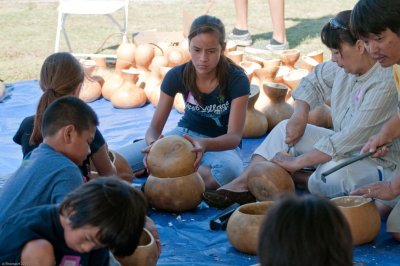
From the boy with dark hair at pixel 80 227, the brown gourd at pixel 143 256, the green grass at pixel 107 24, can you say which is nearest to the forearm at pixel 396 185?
the brown gourd at pixel 143 256

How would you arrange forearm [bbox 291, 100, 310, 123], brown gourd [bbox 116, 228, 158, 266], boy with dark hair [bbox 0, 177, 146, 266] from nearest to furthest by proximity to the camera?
boy with dark hair [bbox 0, 177, 146, 266] → brown gourd [bbox 116, 228, 158, 266] → forearm [bbox 291, 100, 310, 123]

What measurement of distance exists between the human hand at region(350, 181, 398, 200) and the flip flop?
61cm

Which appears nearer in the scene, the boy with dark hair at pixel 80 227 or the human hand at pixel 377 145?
Result: the boy with dark hair at pixel 80 227

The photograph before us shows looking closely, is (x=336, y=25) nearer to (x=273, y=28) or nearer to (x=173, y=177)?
(x=173, y=177)

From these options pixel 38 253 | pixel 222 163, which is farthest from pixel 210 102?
pixel 38 253

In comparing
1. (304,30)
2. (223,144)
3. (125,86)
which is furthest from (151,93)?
(304,30)

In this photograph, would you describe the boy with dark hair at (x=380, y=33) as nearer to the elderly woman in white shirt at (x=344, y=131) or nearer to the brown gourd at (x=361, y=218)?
the brown gourd at (x=361, y=218)

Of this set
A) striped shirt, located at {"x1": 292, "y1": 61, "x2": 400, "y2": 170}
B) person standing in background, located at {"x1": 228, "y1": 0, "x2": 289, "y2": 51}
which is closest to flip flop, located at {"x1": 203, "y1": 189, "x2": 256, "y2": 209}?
striped shirt, located at {"x1": 292, "y1": 61, "x2": 400, "y2": 170}

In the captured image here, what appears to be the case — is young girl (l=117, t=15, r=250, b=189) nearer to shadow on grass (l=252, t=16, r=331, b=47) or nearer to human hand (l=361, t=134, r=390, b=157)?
human hand (l=361, t=134, r=390, b=157)

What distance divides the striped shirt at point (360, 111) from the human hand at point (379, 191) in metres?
0.36

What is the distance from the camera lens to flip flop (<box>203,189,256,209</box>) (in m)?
3.56

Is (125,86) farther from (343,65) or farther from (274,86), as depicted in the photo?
(343,65)

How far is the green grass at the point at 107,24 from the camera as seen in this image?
25.8 feet

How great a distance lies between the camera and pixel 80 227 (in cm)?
209
